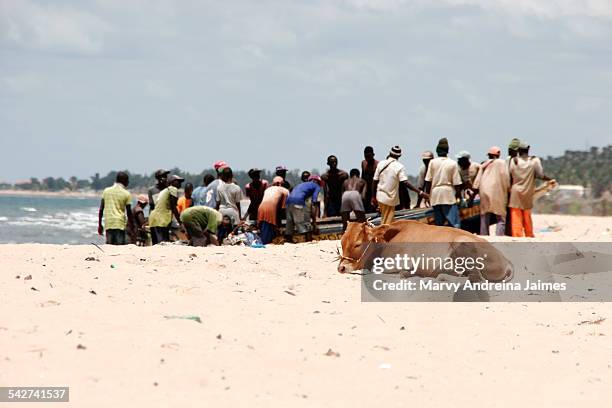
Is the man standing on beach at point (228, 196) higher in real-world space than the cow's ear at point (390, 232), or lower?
higher

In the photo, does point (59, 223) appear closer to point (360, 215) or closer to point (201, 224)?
point (360, 215)

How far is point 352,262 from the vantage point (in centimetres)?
1024

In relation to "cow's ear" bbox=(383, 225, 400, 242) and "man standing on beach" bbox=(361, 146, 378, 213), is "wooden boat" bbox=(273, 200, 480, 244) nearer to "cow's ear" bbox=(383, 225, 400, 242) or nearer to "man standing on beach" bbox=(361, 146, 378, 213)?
"man standing on beach" bbox=(361, 146, 378, 213)

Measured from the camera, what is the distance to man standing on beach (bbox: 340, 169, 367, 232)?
1514 cm

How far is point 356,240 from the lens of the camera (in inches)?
396

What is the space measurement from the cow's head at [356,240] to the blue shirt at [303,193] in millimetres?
4407

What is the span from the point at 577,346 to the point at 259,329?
7.84 feet

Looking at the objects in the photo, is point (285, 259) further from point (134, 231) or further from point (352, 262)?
point (134, 231)

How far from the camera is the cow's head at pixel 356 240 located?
9902mm

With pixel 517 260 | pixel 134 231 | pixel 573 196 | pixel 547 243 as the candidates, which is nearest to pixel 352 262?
pixel 517 260

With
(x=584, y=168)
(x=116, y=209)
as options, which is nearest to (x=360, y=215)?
(x=116, y=209)

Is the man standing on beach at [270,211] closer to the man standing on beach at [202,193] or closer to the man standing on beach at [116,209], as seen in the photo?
the man standing on beach at [202,193]

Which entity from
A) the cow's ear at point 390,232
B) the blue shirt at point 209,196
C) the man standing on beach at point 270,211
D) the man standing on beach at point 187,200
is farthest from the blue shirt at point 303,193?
the cow's ear at point 390,232

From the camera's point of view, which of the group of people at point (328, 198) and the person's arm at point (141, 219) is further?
the person's arm at point (141, 219)
